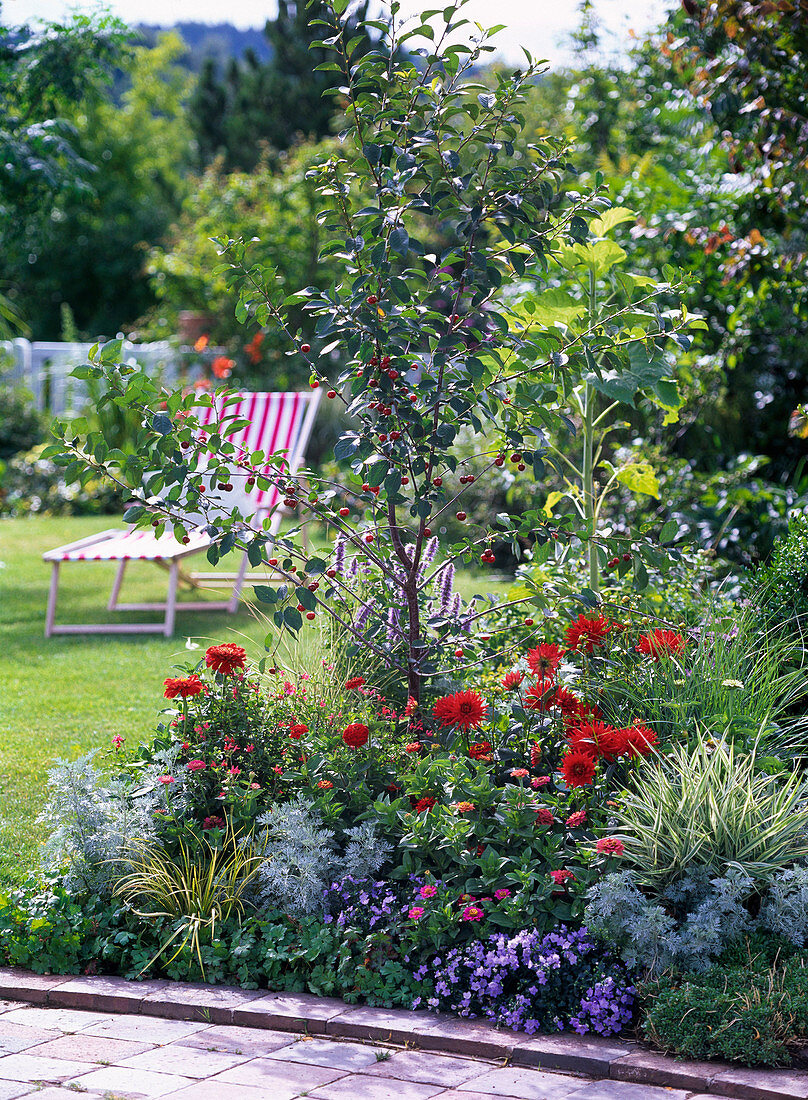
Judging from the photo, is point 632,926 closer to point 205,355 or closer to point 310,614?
point 310,614

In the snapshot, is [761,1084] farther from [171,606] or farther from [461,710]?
[171,606]

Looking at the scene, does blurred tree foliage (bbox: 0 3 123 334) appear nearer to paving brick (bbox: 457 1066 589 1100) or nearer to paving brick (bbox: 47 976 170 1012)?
paving brick (bbox: 47 976 170 1012)

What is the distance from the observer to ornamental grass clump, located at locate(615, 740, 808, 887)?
2.66 metres

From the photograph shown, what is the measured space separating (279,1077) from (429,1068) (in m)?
0.32

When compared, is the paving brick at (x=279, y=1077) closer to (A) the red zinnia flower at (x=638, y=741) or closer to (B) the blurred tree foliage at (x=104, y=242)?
(A) the red zinnia flower at (x=638, y=741)

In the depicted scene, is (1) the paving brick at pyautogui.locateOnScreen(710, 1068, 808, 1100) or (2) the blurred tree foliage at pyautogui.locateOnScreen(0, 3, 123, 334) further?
(2) the blurred tree foliage at pyautogui.locateOnScreen(0, 3, 123, 334)

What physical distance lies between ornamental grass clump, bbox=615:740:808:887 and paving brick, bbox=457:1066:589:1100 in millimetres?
533

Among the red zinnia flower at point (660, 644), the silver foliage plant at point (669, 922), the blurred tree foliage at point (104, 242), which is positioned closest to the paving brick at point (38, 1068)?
the silver foliage plant at point (669, 922)

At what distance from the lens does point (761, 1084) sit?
2.21 meters

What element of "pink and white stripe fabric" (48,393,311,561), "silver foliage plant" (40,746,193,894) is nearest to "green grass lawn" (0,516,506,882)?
"silver foliage plant" (40,746,193,894)

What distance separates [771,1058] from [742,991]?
15cm

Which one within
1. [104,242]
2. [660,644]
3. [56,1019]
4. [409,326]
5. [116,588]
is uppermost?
[104,242]

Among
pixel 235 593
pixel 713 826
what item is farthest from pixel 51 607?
pixel 713 826

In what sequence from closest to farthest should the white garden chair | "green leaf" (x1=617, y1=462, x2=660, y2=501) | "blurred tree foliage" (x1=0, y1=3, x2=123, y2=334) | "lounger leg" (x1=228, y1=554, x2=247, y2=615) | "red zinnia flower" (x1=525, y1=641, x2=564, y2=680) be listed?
1. "red zinnia flower" (x1=525, y1=641, x2=564, y2=680)
2. "green leaf" (x1=617, y1=462, x2=660, y2=501)
3. the white garden chair
4. "lounger leg" (x1=228, y1=554, x2=247, y2=615)
5. "blurred tree foliage" (x1=0, y1=3, x2=123, y2=334)
